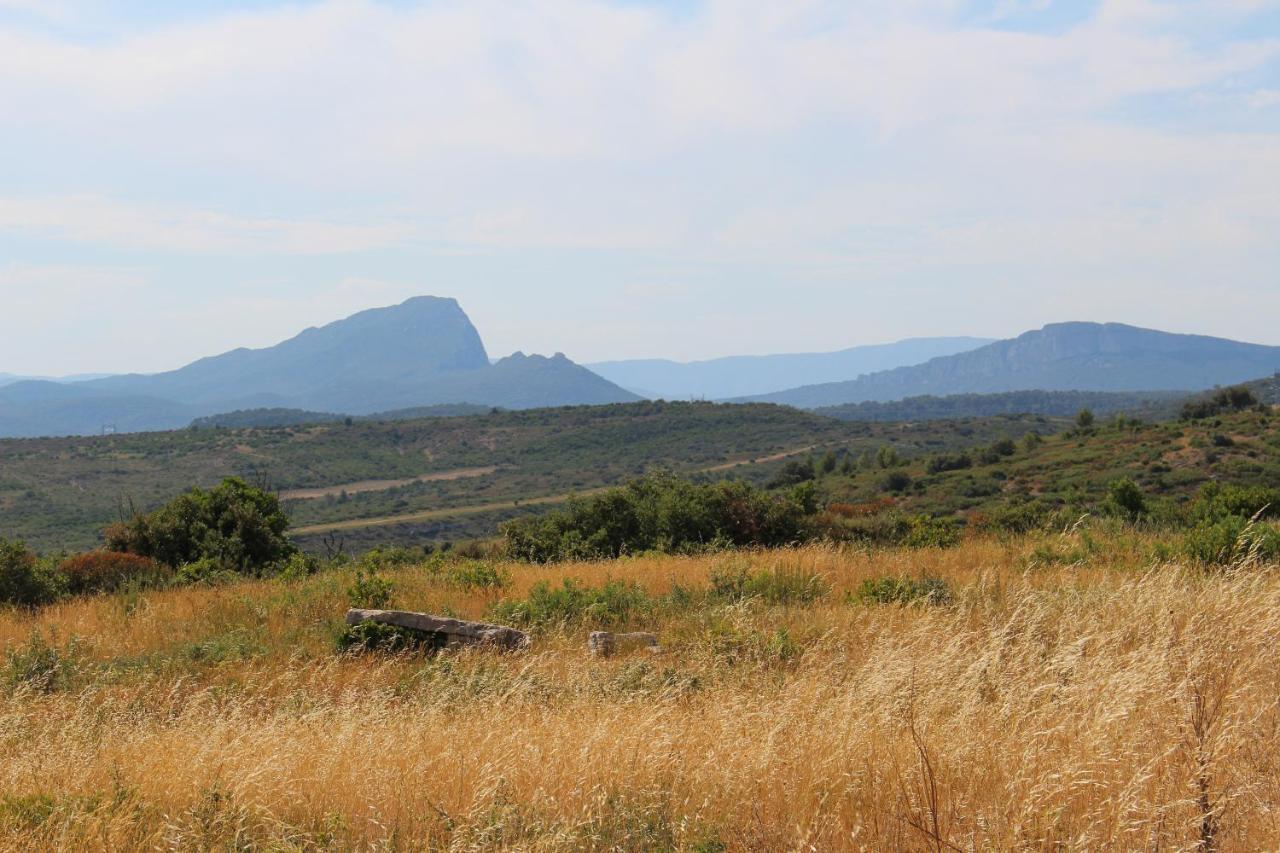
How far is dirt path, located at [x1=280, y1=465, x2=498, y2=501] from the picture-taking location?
279ft

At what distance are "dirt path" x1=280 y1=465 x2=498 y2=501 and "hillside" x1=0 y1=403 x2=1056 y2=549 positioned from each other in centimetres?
21

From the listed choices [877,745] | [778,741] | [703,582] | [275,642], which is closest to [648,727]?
[778,741]

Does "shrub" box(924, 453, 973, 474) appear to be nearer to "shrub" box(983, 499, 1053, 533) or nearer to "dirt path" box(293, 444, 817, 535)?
"dirt path" box(293, 444, 817, 535)

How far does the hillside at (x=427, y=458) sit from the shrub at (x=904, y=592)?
5402 centimetres

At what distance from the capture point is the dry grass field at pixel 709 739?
14.9 feet

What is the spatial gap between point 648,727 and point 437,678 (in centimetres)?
270

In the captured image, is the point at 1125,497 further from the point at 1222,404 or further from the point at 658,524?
the point at 1222,404

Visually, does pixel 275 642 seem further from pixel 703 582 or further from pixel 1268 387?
pixel 1268 387

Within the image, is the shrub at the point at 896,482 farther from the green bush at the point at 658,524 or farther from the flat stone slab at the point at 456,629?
the flat stone slab at the point at 456,629

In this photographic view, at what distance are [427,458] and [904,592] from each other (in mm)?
101910

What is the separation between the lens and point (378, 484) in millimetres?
93938

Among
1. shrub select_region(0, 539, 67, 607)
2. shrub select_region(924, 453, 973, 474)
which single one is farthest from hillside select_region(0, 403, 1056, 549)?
shrub select_region(0, 539, 67, 607)

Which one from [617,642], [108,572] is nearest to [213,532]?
[108,572]

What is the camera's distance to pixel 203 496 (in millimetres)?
18594
